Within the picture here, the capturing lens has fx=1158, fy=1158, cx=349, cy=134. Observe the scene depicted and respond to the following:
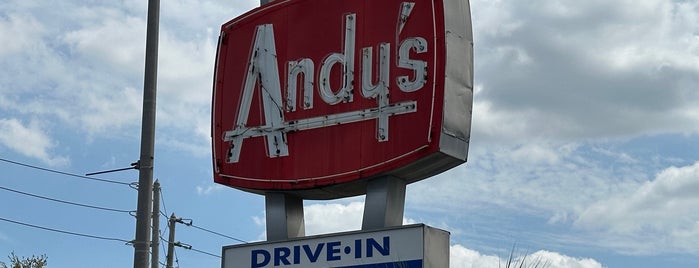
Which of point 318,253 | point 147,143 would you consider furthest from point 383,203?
point 147,143

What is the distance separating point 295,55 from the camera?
14.5 m

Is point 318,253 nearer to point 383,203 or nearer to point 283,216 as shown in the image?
point 283,216

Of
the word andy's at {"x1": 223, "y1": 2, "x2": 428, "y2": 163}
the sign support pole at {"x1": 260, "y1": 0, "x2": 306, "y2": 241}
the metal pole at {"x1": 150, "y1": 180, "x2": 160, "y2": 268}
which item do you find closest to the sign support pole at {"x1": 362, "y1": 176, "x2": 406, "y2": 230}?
the word andy's at {"x1": 223, "y1": 2, "x2": 428, "y2": 163}

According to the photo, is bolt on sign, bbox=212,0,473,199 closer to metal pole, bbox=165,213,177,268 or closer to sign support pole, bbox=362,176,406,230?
sign support pole, bbox=362,176,406,230

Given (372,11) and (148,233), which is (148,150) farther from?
(372,11)

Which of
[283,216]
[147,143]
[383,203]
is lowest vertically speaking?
[383,203]

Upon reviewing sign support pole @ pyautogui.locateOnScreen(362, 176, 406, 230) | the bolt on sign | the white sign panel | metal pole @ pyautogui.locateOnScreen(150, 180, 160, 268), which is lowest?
the white sign panel

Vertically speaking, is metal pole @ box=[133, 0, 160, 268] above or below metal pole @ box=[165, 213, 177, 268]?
below

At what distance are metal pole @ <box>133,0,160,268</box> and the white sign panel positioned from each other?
1.40m

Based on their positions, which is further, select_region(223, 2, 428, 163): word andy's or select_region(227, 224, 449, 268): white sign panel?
select_region(223, 2, 428, 163): word andy's

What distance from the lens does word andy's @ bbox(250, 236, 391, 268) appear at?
1341 centimetres

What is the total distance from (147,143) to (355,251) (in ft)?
9.35

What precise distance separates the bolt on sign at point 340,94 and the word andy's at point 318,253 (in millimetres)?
733

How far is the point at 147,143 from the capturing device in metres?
14.0
